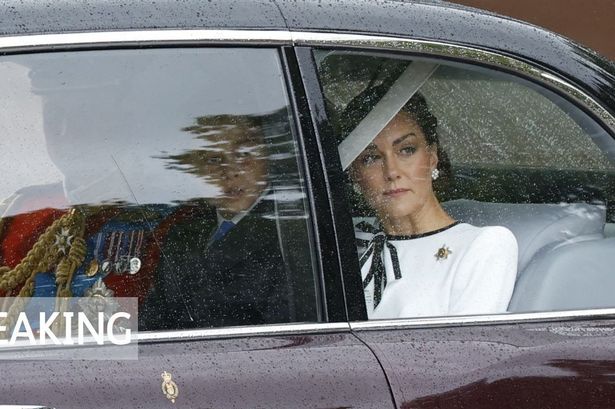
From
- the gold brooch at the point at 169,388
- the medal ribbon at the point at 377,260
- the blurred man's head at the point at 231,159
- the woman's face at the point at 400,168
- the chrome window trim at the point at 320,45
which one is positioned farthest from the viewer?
the woman's face at the point at 400,168

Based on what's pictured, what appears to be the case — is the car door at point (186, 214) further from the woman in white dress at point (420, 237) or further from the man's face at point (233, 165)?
the woman in white dress at point (420, 237)

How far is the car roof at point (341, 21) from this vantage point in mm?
2320

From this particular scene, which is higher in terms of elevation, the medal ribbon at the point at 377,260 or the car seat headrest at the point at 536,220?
the car seat headrest at the point at 536,220

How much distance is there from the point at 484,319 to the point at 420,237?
25 centimetres

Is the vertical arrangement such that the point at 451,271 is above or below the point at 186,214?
below

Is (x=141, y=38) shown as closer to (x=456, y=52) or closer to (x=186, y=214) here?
(x=186, y=214)

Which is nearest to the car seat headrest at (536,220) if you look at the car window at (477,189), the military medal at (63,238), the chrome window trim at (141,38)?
the car window at (477,189)

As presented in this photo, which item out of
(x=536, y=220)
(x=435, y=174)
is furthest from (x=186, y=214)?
(x=536, y=220)

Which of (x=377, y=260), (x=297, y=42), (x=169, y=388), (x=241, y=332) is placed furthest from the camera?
(x=377, y=260)

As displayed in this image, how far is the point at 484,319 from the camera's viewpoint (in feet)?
8.20

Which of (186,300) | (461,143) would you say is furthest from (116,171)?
(461,143)

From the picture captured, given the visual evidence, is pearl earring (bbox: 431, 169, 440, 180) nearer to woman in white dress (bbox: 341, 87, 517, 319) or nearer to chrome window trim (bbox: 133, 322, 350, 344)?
woman in white dress (bbox: 341, 87, 517, 319)

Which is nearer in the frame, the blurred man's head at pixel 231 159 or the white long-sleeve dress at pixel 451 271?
the blurred man's head at pixel 231 159

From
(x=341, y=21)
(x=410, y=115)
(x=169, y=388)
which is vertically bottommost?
(x=169, y=388)
